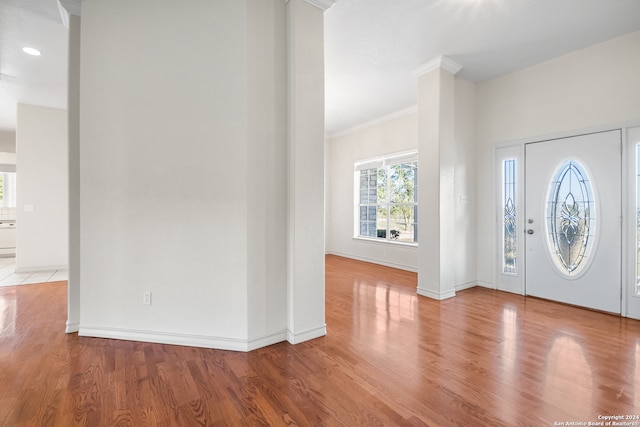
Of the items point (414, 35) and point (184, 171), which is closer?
point (184, 171)

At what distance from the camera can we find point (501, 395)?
6.23ft

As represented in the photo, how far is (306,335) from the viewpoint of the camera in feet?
8.74

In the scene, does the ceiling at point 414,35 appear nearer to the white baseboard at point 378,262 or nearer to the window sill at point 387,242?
the window sill at point 387,242

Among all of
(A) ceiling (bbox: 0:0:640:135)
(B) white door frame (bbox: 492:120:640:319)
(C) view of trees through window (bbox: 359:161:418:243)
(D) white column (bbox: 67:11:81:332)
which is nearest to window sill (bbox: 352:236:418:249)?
(C) view of trees through window (bbox: 359:161:418:243)

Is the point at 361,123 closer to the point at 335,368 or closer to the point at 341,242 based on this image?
the point at 341,242

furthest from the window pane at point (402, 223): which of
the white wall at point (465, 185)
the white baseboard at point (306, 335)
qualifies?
the white baseboard at point (306, 335)

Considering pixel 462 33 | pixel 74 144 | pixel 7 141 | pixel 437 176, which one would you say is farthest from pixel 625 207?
pixel 7 141

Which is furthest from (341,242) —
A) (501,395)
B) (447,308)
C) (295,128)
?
(501,395)

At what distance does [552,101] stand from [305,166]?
11.2ft

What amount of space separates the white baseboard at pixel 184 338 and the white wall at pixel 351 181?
382 centimetres

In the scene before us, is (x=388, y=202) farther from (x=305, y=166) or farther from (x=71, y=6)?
(x=71, y=6)

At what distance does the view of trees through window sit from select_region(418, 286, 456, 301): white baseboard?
72.9 inches

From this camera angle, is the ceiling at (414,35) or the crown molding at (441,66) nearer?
the ceiling at (414,35)

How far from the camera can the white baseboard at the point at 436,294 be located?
3.91 m
